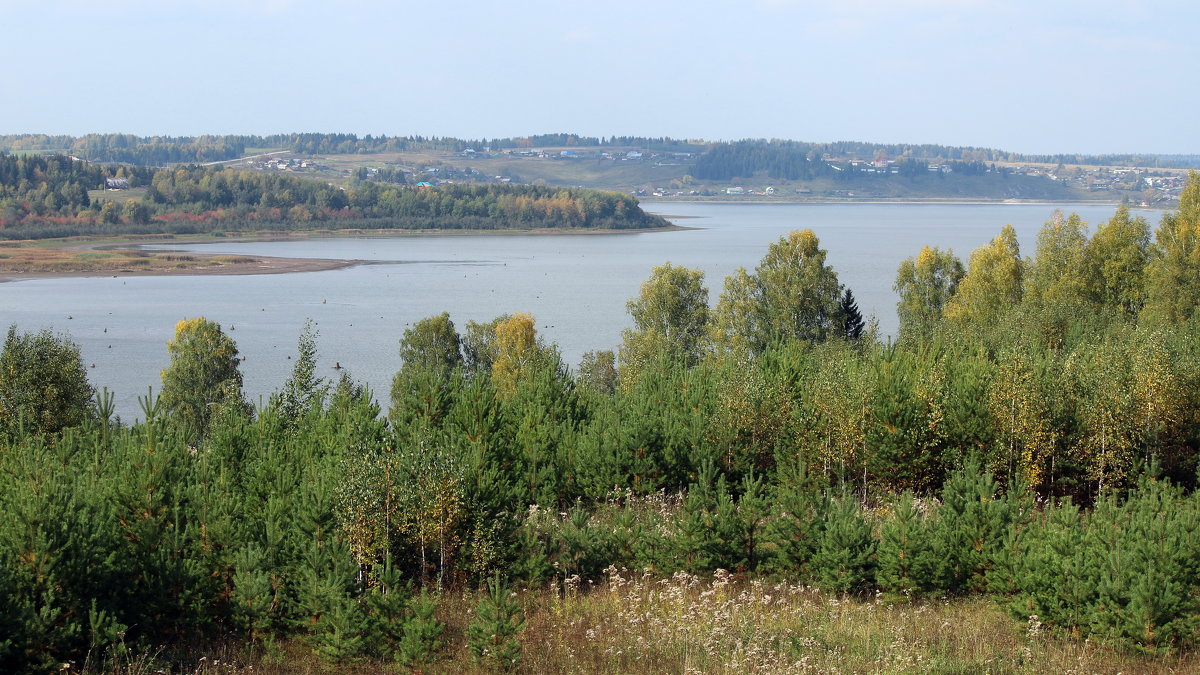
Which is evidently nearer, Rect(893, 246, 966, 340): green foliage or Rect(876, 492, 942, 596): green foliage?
Rect(876, 492, 942, 596): green foliage

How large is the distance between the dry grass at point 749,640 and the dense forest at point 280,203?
124749mm

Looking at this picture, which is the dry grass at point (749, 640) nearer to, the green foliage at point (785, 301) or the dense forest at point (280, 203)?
the green foliage at point (785, 301)

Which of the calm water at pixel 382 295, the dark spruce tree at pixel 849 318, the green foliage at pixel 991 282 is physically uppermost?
the green foliage at pixel 991 282

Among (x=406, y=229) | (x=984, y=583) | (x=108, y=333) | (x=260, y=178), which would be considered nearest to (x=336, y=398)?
(x=984, y=583)

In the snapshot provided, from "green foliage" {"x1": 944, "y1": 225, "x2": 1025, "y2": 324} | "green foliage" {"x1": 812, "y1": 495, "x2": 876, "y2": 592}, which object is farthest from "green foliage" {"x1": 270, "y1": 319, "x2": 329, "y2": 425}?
"green foliage" {"x1": 944, "y1": 225, "x2": 1025, "y2": 324}

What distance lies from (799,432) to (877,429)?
3.87ft

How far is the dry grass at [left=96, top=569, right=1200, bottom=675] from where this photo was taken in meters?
8.80

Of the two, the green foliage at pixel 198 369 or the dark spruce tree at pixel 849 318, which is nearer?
the green foliage at pixel 198 369

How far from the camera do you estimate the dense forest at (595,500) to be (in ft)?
29.6

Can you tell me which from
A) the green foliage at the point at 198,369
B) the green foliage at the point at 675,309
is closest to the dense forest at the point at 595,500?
the green foliage at the point at 198,369

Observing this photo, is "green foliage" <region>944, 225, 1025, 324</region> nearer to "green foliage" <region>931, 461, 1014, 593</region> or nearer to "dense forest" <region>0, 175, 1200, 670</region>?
"dense forest" <region>0, 175, 1200, 670</region>

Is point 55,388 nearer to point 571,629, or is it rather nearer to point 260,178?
point 571,629

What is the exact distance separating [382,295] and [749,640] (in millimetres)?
64224

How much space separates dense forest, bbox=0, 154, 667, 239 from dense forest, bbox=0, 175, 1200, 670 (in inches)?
4602
